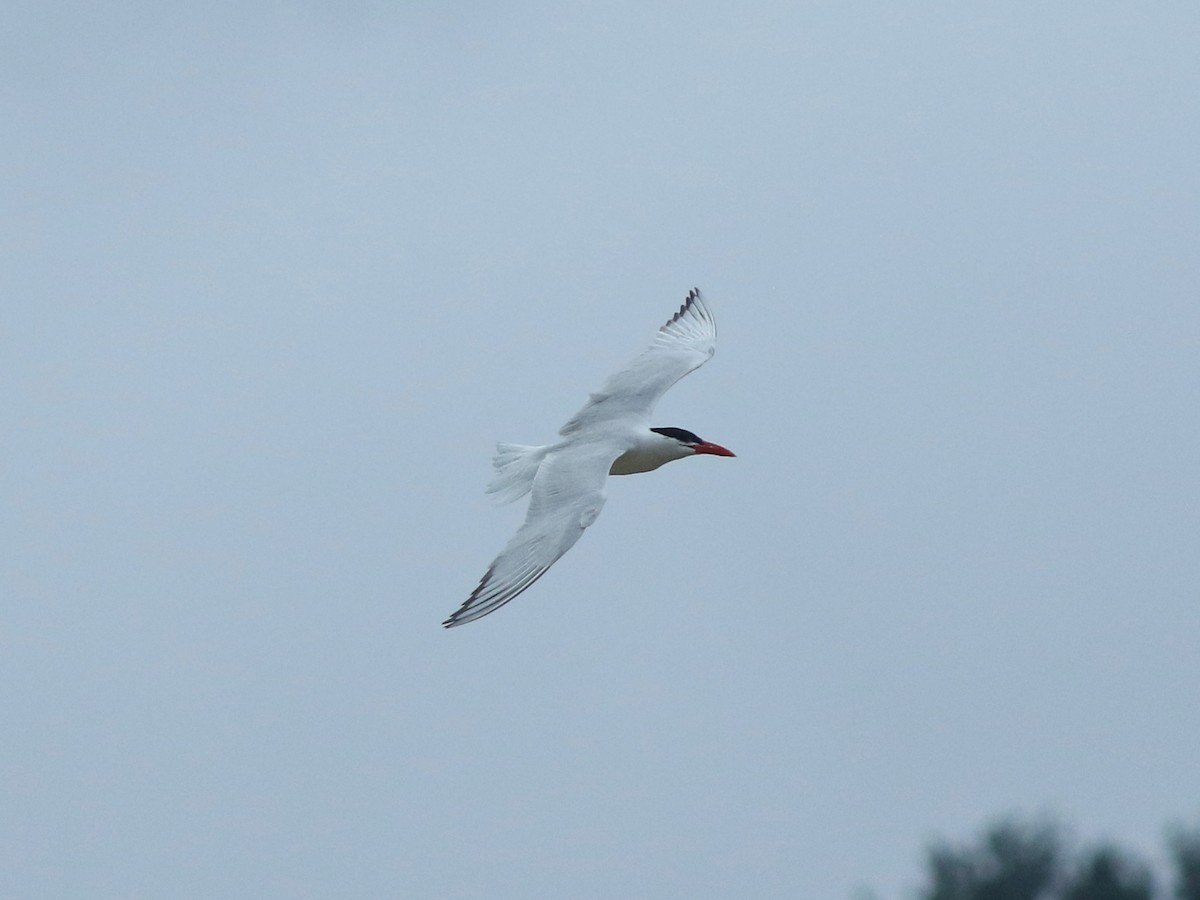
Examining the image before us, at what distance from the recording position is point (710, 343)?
16.1 m

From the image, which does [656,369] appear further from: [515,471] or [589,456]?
[589,456]

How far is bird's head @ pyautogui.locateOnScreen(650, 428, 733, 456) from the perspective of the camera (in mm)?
13985

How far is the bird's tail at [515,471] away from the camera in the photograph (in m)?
13.2

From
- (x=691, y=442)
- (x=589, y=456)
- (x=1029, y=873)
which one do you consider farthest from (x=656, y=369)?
(x=1029, y=873)

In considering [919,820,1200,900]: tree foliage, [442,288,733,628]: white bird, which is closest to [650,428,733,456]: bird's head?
[442,288,733,628]: white bird

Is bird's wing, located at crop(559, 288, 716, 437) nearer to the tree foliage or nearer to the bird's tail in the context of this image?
the bird's tail

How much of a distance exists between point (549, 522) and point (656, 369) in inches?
144

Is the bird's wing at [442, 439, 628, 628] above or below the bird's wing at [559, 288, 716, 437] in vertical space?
below

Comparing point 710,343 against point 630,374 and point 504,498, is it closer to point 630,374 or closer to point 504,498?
point 630,374

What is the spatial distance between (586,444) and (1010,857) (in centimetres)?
3153

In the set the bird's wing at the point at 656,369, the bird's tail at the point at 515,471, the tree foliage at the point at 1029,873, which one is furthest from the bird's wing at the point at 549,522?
the tree foliage at the point at 1029,873

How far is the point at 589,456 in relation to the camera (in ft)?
42.2

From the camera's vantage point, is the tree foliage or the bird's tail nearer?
the bird's tail

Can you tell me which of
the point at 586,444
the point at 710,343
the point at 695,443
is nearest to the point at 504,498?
the point at 586,444
